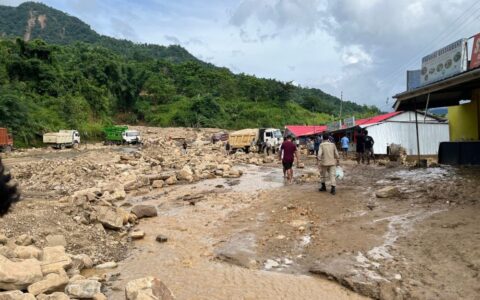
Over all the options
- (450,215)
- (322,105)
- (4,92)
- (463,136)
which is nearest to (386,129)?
(463,136)

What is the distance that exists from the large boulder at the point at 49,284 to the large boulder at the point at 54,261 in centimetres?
32

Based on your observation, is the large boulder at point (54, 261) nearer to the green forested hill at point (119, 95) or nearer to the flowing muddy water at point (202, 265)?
the flowing muddy water at point (202, 265)

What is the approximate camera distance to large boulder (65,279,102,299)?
4.98 metres

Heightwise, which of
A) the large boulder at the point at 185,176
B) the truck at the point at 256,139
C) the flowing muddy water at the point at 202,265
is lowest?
the flowing muddy water at the point at 202,265

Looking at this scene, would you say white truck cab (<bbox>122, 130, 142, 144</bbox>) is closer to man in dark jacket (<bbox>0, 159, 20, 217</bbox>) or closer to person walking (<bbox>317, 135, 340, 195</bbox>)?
person walking (<bbox>317, 135, 340, 195</bbox>)

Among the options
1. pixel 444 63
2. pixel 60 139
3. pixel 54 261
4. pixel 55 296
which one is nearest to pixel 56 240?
pixel 54 261

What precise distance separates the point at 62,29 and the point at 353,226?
132027mm

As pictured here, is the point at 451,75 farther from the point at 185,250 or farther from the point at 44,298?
the point at 44,298

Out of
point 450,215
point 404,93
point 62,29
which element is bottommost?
point 450,215

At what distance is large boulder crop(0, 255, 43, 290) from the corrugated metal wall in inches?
975

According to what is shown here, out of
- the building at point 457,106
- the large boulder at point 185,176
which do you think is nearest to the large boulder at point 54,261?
the large boulder at point 185,176

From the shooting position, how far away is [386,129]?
27688mm

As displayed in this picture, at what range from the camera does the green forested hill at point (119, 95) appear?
4509 cm

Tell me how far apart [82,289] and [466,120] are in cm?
1798
